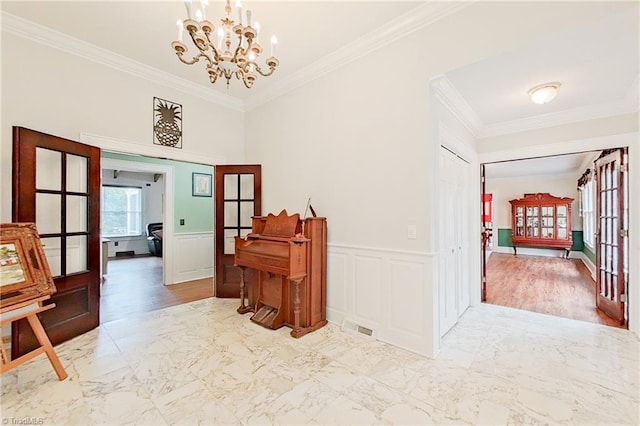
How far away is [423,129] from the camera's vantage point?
2.58 metres

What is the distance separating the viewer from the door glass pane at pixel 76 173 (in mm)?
2957

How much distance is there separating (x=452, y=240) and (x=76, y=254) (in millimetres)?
4079

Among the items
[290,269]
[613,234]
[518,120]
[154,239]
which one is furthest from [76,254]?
[613,234]

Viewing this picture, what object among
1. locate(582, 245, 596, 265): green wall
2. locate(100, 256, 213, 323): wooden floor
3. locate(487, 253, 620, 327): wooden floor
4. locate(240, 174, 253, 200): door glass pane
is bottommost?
locate(487, 253, 620, 327): wooden floor

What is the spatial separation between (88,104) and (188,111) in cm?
112

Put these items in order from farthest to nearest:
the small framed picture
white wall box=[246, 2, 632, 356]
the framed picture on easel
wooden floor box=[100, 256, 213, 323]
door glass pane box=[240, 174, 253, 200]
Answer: the small framed picture, door glass pane box=[240, 174, 253, 200], wooden floor box=[100, 256, 213, 323], white wall box=[246, 2, 632, 356], the framed picture on easel

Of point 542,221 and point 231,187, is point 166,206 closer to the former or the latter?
→ point 231,187

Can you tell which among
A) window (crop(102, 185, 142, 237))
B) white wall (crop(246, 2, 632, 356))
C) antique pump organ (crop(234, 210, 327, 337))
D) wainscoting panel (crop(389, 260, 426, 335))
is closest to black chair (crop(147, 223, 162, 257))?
window (crop(102, 185, 142, 237))

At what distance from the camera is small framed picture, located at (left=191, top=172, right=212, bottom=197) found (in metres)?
5.59

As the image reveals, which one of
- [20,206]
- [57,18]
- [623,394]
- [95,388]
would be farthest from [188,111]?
[623,394]

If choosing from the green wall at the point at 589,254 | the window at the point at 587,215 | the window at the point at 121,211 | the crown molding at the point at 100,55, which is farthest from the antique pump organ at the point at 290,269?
the window at the point at 121,211

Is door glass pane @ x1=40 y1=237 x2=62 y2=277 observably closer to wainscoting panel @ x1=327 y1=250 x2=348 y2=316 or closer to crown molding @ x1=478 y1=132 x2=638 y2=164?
wainscoting panel @ x1=327 y1=250 x2=348 y2=316

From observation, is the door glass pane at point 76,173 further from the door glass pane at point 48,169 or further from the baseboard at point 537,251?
the baseboard at point 537,251

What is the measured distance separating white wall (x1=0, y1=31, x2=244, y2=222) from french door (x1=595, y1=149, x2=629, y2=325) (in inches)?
208
